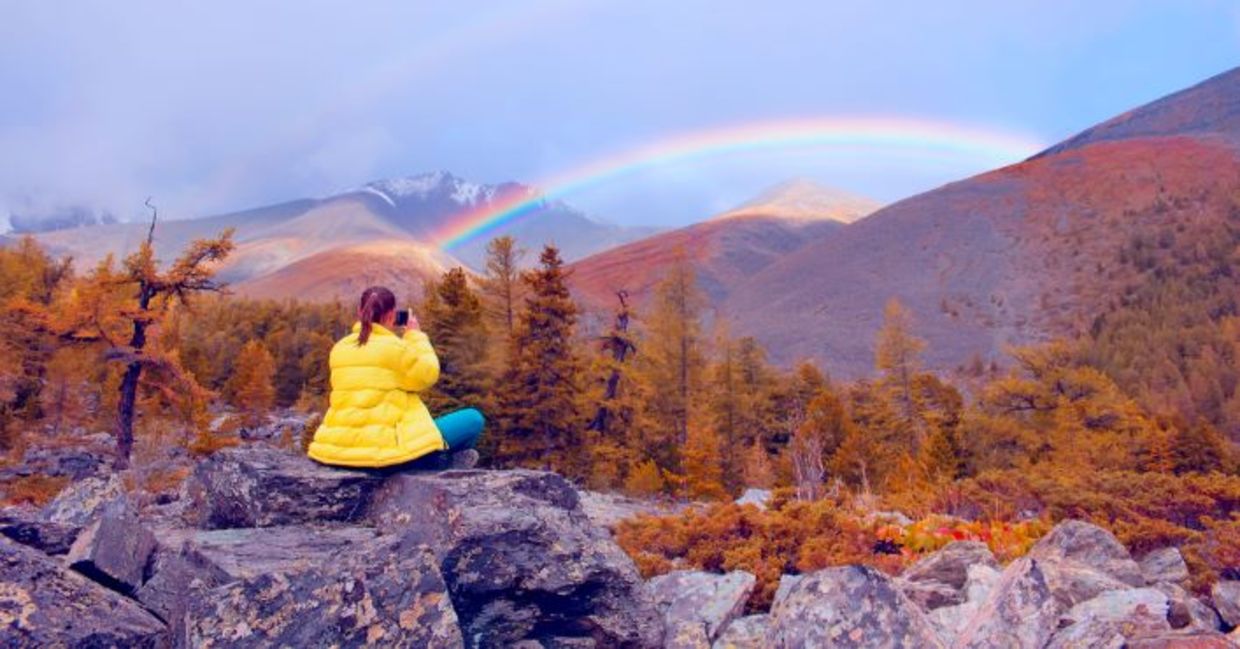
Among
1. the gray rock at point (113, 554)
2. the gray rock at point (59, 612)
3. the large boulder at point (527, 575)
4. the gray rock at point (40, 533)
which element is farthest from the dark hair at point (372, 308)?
the gray rock at point (59, 612)

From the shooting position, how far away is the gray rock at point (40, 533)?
5.02m

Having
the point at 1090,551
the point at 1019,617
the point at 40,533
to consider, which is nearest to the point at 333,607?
the point at 40,533

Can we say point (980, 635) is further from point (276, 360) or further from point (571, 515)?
point (276, 360)

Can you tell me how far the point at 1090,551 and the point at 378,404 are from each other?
22.2ft

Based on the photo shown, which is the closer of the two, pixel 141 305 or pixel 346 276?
pixel 141 305

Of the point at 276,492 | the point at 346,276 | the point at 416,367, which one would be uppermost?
the point at 346,276

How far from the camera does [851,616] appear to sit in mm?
4012

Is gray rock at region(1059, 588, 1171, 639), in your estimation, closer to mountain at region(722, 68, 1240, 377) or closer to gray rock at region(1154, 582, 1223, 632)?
gray rock at region(1154, 582, 1223, 632)

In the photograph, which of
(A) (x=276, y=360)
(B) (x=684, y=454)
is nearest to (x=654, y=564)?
(B) (x=684, y=454)

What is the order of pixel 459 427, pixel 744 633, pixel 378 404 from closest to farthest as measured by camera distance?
pixel 378 404, pixel 744 633, pixel 459 427

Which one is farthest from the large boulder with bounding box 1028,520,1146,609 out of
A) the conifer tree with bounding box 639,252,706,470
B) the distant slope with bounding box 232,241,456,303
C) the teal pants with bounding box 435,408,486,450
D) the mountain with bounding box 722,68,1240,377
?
the distant slope with bounding box 232,241,456,303

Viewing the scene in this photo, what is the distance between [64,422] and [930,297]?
56.9 metres

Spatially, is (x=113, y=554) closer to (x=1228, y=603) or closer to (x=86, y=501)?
(x=86, y=501)

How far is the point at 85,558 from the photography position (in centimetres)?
443
